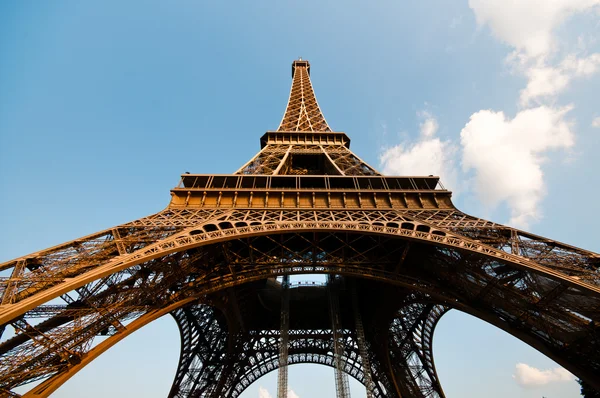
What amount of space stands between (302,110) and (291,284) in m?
16.5

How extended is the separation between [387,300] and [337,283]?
14.7ft

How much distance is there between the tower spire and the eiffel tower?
5376 millimetres

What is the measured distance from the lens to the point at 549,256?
10125mm

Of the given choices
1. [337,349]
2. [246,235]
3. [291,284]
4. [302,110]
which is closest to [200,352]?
[291,284]

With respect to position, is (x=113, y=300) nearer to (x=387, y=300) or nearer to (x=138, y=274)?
(x=138, y=274)

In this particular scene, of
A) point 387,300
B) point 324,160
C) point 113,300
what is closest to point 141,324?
point 113,300

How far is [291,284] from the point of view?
23.9 m

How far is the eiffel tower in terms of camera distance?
9.04 metres

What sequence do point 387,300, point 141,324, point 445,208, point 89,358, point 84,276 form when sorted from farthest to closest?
point 387,300 → point 445,208 → point 141,324 → point 89,358 → point 84,276

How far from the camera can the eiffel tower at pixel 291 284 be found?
9.04 m

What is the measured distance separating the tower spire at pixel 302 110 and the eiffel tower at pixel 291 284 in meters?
5.38

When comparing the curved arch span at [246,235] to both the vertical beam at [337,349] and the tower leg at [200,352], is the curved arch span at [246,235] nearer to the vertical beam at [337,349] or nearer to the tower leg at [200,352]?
the vertical beam at [337,349]

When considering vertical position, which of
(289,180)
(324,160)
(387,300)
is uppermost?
(324,160)

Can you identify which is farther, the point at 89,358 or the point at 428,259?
the point at 428,259
